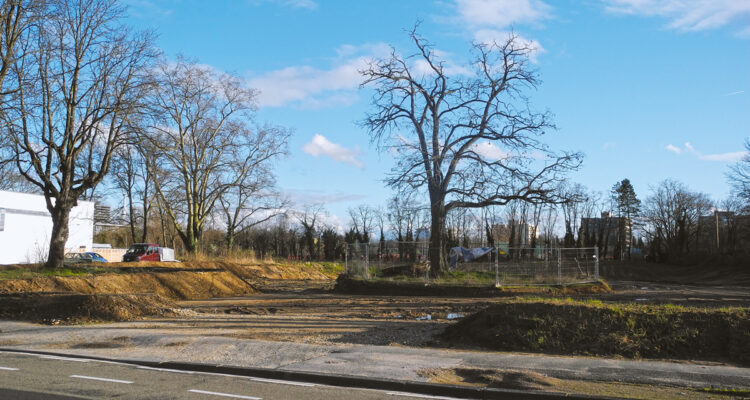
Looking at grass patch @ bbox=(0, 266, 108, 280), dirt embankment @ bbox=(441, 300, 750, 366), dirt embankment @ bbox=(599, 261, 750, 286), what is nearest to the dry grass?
dirt embankment @ bbox=(441, 300, 750, 366)

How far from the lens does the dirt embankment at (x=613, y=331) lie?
403 inches

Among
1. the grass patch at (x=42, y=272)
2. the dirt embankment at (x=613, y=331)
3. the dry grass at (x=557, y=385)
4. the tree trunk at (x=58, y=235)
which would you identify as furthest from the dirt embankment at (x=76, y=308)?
the dry grass at (x=557, y=385)

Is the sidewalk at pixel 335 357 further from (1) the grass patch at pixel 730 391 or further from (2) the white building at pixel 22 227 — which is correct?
(2) the white building at pixel 22 227

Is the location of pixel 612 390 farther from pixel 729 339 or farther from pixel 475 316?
pixel 475 316

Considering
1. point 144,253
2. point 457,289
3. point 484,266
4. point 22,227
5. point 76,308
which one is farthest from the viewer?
point 22,227

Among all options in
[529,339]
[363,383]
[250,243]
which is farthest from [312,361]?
[250,243]

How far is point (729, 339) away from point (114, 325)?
46.9 feet

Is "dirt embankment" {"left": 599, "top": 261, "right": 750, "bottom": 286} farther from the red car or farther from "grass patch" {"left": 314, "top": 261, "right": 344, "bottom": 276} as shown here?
the red car

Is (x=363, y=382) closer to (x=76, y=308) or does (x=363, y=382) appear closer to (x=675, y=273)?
(x=76, y=308)

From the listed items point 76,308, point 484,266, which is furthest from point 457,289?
point 76,308

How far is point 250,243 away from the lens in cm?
8250

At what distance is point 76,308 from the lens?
53.7 feet

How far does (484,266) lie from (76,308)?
67.7ft

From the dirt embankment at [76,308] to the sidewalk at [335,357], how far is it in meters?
1.97
